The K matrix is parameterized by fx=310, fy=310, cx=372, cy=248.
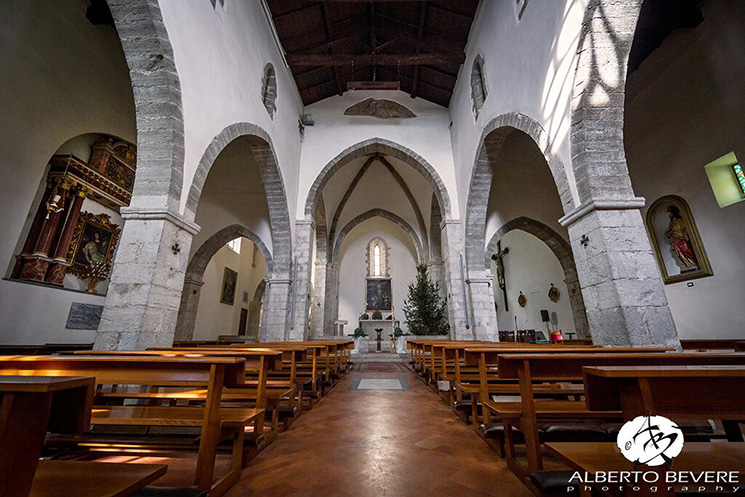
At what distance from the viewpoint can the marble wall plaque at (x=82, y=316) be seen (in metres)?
5.77

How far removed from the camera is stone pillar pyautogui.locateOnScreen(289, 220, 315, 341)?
707 centimetres

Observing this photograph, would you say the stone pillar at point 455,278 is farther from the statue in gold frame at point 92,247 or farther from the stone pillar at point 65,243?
the stone pillar at point 65,243

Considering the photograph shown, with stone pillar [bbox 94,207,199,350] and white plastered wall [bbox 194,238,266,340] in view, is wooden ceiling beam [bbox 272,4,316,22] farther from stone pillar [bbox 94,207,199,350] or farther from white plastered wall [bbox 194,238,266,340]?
white plastered wall [bbox 194,238,266,340]

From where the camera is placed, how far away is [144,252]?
3234 millimetres

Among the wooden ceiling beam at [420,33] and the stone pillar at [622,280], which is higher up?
the wooden ceiling beam at [420,33]

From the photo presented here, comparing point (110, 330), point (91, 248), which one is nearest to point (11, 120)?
point (91, 248)

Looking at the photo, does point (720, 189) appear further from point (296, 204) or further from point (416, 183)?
point (296, 204)

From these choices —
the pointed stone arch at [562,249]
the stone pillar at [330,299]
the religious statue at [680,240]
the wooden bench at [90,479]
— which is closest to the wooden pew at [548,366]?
the wooden bench at [90,479]

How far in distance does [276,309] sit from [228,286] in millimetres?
6578

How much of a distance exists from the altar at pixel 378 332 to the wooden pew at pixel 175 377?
9873 millimetres

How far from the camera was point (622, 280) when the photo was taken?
117 inches

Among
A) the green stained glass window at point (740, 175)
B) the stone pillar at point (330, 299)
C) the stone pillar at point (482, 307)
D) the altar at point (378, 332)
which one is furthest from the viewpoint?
the altar at point (378, 332)

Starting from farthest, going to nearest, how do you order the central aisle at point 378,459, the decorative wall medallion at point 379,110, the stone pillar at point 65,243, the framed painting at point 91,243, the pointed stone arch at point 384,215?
the pointed stone arch at point 384,215
the decorative wall medallion at point 379,110
the framed painting at point 91,243
the stone pillar at point 65,243
the central aisle at point 378,459

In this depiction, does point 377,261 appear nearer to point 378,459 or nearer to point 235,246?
point 235,246
